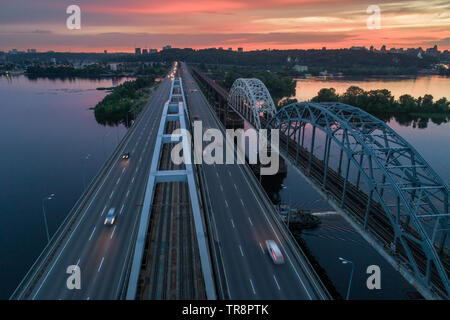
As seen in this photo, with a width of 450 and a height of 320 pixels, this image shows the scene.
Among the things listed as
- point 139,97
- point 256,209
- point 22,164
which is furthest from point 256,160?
point 139,97

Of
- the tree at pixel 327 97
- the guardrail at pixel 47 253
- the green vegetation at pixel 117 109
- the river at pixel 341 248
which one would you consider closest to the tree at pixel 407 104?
the tree at pixel 327 97

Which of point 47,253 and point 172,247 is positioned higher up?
point 172,247

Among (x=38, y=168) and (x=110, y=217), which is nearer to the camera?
(x=110, y=217)

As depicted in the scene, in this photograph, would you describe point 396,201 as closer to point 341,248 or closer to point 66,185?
point 341,248

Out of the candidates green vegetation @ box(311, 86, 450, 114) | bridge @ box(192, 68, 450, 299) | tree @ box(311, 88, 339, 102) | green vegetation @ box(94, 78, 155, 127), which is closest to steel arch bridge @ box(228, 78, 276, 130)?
tree @ box(311, 88, 339, 102)

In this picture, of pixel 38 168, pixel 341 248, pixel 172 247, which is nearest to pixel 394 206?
pixel 341 248

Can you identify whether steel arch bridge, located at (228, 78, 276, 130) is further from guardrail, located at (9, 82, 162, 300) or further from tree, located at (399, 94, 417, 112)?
tree, located at (399, 94, 417, 112)

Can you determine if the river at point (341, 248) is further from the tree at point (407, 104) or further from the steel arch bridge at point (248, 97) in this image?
the tree at point (407, 104)
